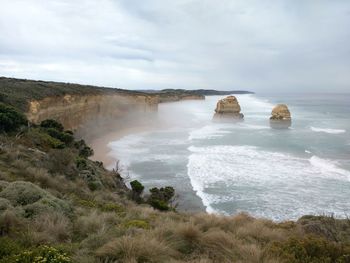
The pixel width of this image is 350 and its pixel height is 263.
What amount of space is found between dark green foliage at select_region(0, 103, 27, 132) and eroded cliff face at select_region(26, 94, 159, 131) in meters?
8.36

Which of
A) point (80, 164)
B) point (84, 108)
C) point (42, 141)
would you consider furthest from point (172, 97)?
point (80, 164)

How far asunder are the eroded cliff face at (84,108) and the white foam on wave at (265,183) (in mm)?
13921

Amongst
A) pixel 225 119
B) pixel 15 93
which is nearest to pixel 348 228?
pixel 15 93

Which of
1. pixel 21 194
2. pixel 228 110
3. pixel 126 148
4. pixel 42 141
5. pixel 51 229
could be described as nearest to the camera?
pixel 51 229

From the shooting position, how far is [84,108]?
44.2 metres

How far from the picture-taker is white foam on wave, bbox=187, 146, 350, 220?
17.7m

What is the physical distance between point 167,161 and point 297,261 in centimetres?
2369

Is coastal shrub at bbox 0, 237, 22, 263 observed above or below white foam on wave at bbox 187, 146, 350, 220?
above

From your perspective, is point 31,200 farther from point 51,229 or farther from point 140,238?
point 140,238

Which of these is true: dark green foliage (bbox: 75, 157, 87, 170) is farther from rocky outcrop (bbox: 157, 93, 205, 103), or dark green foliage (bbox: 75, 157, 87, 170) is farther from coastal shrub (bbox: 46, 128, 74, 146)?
rocky outcrop (bbox: 157, 93, 205, 103)

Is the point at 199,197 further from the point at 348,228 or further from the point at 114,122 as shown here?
the point at 114,122

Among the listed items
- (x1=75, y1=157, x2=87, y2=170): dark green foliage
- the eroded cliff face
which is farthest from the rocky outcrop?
(x1=75, y1=157, x2=87, y2=170): dark green foliage

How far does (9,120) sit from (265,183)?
14.6 metres

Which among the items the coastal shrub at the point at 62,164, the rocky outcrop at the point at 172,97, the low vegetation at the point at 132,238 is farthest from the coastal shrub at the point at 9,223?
the rocky outcrop at the point at 172,97
